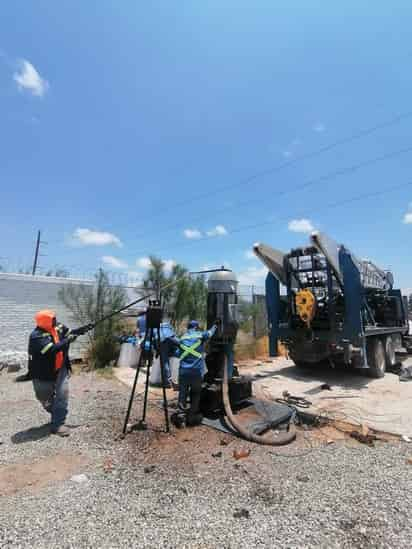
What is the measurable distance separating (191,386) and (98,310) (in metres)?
5.92

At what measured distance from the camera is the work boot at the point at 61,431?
13.5ft

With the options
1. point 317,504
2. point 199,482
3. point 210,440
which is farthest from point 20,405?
point 317,504

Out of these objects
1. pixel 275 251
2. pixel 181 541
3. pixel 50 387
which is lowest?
pixel 181 541

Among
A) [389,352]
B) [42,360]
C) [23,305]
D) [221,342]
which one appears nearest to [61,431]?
[42,360]

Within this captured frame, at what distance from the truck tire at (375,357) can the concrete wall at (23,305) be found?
8364 mm

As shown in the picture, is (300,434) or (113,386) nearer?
(300,434)

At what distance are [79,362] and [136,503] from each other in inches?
288

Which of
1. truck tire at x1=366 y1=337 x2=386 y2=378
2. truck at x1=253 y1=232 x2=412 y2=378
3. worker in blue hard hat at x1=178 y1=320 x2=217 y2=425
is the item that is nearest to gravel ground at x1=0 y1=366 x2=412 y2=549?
worker in blue hard hat at x1=178 y1=320 x2=217 y2=425

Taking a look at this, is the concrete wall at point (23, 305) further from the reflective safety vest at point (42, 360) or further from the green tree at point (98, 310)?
the reflective safety vest at point (42, 360)

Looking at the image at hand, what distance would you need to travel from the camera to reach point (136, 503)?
270cm

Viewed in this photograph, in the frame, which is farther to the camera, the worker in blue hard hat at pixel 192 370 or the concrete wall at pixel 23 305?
the concrete wall at pixel 23 305

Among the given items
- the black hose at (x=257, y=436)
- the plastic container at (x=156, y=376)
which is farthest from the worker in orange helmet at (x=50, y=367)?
the plastic container at (x=156, y=376)

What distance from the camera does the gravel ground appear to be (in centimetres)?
231

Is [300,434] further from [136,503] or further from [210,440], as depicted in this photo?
[136,503]
